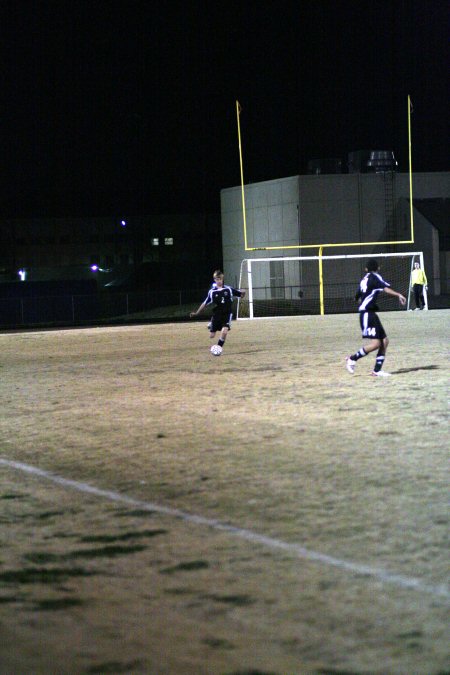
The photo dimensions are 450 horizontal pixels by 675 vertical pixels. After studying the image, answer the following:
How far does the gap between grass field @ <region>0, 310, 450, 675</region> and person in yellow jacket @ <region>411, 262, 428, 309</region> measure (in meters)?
24.1

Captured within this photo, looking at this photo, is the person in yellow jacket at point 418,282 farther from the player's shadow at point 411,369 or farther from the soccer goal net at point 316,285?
the player's shadow at point 411,369

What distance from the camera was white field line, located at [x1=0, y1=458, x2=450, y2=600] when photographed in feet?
17.3

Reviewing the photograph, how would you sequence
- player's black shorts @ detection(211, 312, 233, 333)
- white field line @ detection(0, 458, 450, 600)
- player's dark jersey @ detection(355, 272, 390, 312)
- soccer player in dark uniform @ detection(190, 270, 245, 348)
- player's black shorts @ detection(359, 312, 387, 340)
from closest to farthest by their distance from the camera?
1. white field line @ detection(0, 458, 450, 600)
2. player's black shorts @ detection(359, 312, 387, 340)
3. player's dark jersey @ detection(355, 272, 390, 312)
4. soccer player in dark uniform @ detection(190, 270, 245, 348)
5. player's black shorts @ detection(211, 312, 233, 333)

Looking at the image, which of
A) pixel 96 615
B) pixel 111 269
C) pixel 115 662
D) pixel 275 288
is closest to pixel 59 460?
pixel 96 615

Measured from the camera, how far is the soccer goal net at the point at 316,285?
154ft

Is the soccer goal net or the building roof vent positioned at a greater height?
the building roof vent

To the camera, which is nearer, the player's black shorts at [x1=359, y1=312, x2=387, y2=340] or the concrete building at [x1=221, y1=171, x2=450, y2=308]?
the player's black shorts at [x1=359, y1=312, x2=387, y2=340]

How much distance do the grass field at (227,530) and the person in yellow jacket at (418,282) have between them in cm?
2408

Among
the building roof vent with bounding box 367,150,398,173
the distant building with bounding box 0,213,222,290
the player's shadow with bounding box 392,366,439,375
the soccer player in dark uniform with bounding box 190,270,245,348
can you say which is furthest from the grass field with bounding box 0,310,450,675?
the distant building with bounding box 0,213,222,290

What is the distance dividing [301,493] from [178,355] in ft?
47.9

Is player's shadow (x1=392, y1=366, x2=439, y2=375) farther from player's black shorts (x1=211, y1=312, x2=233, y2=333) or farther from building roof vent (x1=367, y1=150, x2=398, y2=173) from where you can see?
building roof vent (x1=367, y1=150, x2=398, y2=173)

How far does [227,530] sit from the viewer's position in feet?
21.7

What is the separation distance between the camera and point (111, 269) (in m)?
89.3

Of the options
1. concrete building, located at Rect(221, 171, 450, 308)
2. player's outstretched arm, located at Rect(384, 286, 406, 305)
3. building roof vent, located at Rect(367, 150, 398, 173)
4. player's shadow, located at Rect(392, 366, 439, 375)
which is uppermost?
building roof vent, located at Rect(367, 150, 398, 173)
